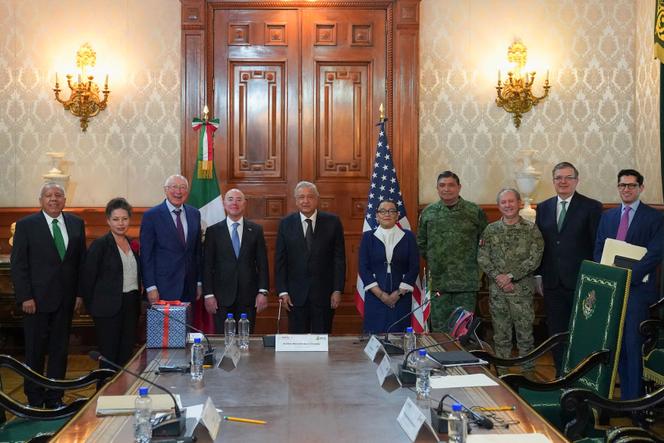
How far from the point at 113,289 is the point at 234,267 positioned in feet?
2.68

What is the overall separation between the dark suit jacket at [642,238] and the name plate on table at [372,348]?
2169 millimetres

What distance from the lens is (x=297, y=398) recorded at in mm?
2572

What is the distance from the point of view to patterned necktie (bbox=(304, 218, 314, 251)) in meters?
5.16

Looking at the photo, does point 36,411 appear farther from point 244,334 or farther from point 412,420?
point 412,420

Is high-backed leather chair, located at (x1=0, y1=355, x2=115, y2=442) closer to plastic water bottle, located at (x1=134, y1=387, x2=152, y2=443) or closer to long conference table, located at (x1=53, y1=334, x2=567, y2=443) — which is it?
long conference table, located at (x1=53, y1=334, x2=567, y2=443)

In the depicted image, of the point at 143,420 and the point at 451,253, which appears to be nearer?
the point at 143,420

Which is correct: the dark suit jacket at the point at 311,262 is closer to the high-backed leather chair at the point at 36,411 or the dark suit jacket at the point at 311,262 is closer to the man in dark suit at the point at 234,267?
the man in dark suit at the point at 234,267

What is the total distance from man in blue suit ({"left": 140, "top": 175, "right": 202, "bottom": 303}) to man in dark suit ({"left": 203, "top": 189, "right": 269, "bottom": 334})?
4.6 inches

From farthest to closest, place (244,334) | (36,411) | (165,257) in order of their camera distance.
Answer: (165,257) < (244,334) < (36,411)

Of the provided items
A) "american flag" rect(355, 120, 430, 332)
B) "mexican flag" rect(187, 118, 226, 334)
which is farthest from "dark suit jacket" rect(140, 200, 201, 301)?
"american flag" rect(355, 120, 430, 332)

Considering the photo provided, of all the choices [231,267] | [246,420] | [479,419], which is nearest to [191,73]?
[231,267]

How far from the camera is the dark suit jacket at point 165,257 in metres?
4.87

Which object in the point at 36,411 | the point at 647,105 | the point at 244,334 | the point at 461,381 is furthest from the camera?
the point at 647,105

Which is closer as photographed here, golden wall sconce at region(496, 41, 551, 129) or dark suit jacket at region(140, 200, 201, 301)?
dark suit jacket at region(140, 200, 201, 301)
